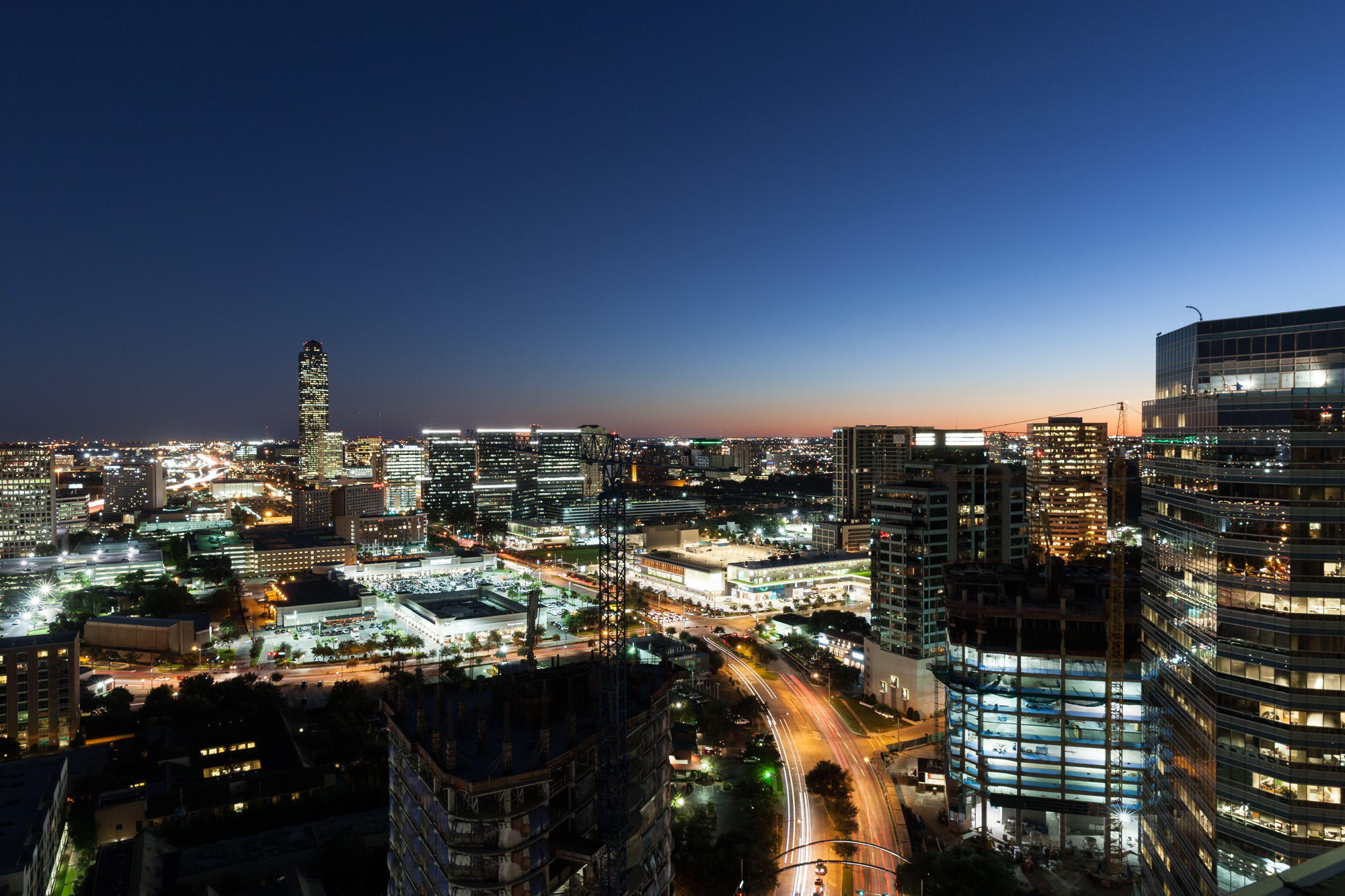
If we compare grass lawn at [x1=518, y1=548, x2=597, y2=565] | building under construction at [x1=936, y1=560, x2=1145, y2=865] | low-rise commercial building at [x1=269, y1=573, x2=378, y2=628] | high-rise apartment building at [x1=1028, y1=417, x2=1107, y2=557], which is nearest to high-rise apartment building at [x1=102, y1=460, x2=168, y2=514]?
low-rise commercial building at [x1=269, y1=573, x2=378, y2=628]

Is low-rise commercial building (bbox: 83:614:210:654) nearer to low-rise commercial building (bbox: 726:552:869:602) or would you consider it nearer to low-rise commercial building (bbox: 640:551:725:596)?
low-rise commercial building (bbox: 640:551:725:596)

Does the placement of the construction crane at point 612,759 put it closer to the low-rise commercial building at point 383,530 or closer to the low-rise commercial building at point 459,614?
the low-rise commercial building at point 459,614

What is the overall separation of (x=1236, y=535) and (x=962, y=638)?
10877 millimetres

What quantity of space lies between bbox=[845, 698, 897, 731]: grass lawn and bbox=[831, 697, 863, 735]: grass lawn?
0.23 m

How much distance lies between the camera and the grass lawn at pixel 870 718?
33938 millimetres

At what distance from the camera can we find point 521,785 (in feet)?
39.5

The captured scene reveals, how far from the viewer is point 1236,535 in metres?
16.1

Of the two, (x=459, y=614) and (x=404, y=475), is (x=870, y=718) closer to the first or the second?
(x=459, y=614)

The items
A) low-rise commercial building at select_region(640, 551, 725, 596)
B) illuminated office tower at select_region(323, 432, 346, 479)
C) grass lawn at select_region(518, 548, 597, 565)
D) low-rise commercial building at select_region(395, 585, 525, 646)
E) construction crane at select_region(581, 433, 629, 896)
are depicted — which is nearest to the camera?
construction crane at select_region(581, 433, 629, 896)

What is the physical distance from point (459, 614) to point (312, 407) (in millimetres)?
142002

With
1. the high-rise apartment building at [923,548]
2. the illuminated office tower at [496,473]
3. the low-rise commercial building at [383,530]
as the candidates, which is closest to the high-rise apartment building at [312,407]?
the illuminated office tower at [496,473]

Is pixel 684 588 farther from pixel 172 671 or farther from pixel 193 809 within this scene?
pixel 193 809

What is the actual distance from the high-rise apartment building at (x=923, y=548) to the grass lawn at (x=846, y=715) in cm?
192

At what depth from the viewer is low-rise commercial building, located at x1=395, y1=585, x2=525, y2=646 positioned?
164 ft
